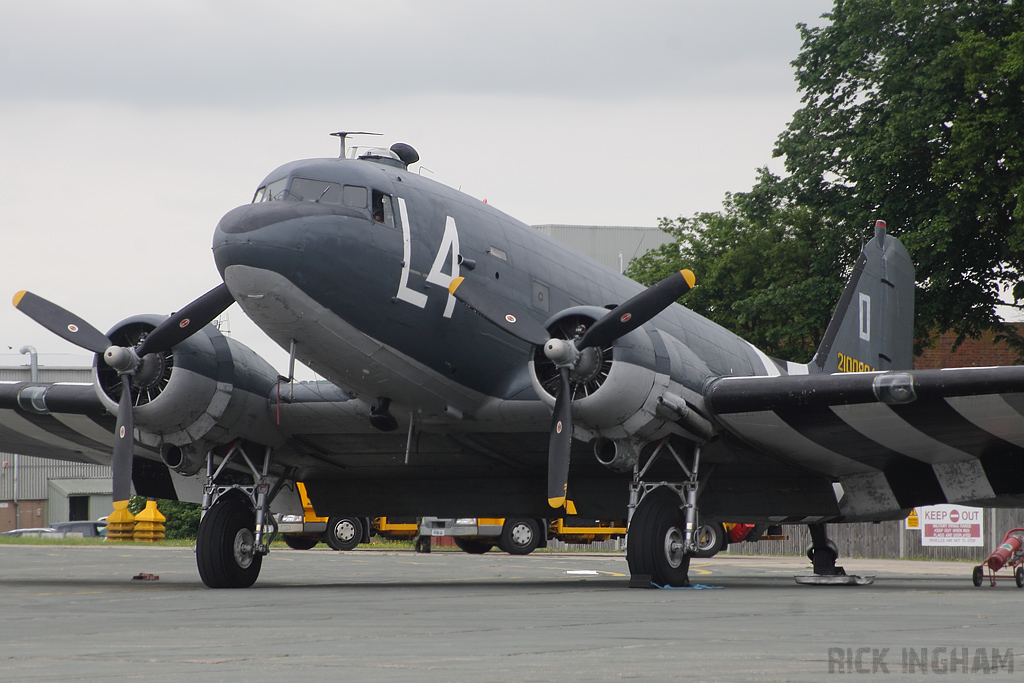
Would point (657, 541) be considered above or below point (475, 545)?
above

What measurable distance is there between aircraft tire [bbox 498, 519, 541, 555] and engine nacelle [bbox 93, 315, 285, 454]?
63.3 ft

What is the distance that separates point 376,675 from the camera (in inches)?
247

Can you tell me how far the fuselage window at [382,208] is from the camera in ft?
49.0

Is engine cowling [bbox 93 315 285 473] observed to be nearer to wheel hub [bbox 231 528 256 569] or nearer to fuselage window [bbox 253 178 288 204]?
wheel hub [bbox 231 528 256 569]

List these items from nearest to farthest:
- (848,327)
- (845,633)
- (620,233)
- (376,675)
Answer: (376,675)
(845,633)
(848,327)
(620,233)

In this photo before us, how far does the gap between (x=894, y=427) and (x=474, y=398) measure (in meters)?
5.59

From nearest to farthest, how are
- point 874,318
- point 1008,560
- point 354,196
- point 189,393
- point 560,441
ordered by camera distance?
point 560,441, point 354,196, point 189,393, point 1008,560, point 874,318

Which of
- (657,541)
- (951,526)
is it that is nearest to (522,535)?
(951,526)

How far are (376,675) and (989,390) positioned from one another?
1059cm

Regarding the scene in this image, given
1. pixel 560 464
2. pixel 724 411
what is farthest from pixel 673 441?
pixel 560 464

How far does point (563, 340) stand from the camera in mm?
14719

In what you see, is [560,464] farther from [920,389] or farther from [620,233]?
[620,233]

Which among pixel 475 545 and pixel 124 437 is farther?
pixel 475 545

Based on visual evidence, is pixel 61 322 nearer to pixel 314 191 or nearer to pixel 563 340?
pixel 314 191
